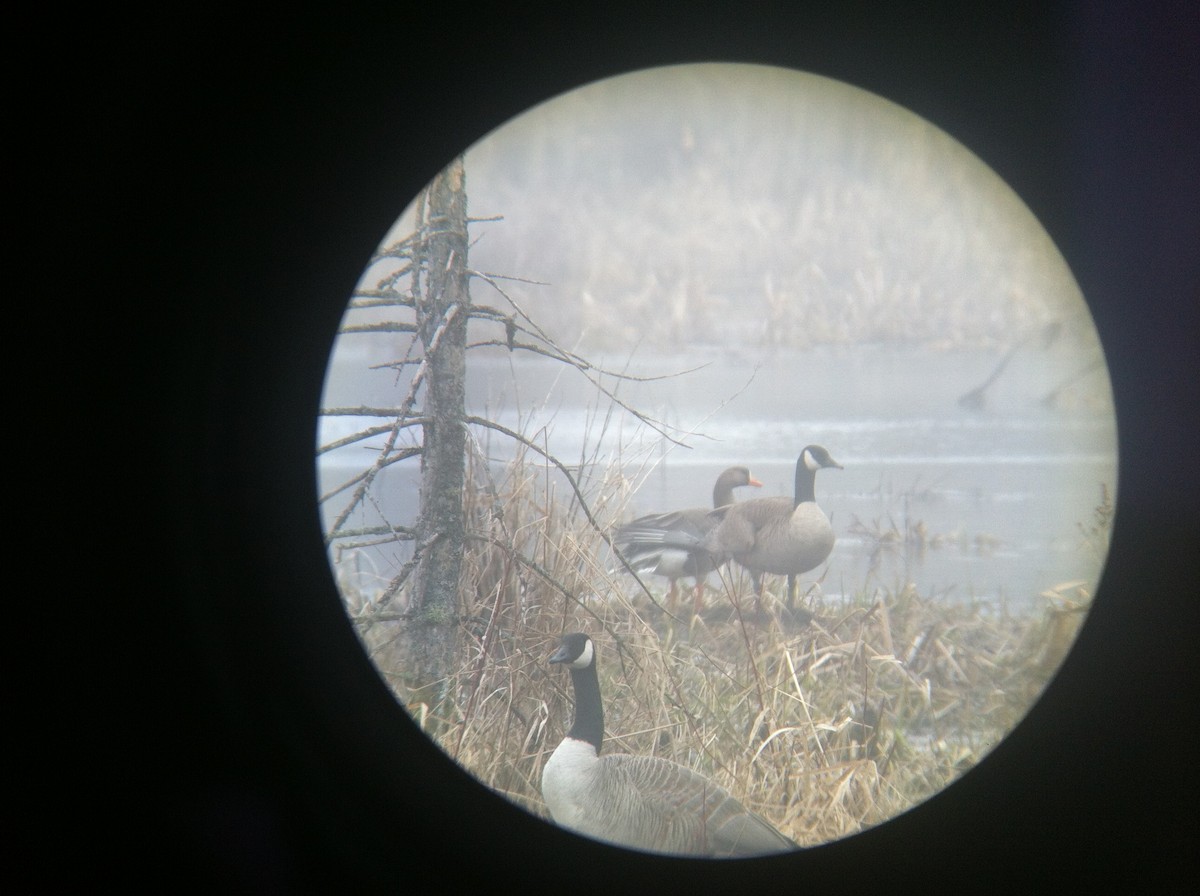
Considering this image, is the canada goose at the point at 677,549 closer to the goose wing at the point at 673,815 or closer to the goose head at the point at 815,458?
the goose head at the point at 815,458

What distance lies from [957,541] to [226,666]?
4.00ft

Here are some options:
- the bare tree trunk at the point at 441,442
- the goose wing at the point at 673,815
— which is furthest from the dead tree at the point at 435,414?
the goose wing at the point at 673,815

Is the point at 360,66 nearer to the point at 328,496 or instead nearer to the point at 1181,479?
the point at 328,496

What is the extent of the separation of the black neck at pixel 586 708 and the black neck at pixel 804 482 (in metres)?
0.43

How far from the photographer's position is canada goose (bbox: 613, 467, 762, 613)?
5.11 feet

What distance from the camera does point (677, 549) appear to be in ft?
5.30

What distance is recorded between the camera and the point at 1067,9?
1.16m

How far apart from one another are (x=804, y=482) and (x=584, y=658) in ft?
1.50

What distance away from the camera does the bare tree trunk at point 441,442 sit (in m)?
1.57

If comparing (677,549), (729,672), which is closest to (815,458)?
(677,549)

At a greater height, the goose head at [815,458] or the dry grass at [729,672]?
the goose head at [815,458]

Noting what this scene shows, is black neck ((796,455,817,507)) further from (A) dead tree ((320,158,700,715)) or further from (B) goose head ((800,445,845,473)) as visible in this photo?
(A) dead tree ((320,158,700,715))

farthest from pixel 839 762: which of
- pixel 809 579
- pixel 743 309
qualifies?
pixel 743 309

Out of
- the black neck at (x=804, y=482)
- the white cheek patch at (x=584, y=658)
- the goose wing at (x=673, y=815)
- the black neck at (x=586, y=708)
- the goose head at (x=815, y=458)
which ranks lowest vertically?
the goose wing at (x=673, y=815)
